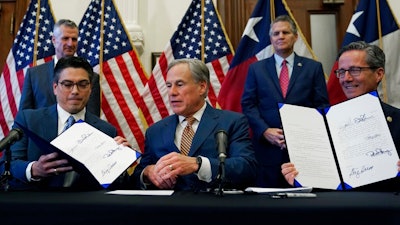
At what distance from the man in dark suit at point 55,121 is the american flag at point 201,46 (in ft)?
5.50

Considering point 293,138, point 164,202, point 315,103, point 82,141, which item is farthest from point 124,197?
point 315,103

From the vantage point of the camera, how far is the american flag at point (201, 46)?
4094 mm

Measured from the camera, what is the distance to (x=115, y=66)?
13.7 feet

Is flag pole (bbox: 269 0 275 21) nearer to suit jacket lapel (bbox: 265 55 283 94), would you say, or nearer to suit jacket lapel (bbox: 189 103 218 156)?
suit jacket lapel (bbox: 265 55 283 94)

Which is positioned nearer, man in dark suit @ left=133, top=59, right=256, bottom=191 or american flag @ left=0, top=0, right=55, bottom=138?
man in dark suit @ left=133, top=59, right=256, bottom=191

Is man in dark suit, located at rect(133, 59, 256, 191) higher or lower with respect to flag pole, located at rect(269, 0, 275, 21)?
lower

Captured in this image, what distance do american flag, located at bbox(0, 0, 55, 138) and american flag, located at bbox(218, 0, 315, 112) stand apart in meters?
1.86

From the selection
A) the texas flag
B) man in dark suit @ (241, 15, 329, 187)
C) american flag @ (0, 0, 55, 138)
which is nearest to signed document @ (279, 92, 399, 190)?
man in dark suit @ (241, 15, 329, 187)

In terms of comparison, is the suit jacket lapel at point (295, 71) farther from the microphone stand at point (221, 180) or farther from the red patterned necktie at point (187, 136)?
the microphone stand at point (221, 180)

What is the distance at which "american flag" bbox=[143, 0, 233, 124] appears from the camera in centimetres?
409

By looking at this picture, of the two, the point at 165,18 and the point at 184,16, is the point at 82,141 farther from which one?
the point at 165,18
